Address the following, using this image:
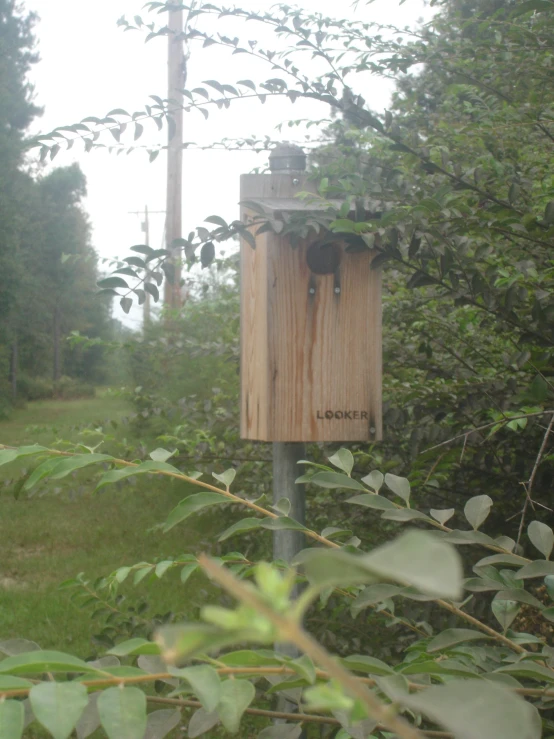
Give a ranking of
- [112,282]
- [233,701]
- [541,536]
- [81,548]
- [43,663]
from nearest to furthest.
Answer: [43,663]
[233,701]
[541,536]
[112,282]
[81,548]

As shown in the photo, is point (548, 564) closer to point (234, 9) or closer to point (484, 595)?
point (484, 595)

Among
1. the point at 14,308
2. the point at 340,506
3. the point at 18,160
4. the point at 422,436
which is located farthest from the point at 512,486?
the point at 18,160

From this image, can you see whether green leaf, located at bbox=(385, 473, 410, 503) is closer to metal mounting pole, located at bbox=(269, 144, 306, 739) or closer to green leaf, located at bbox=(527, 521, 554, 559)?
green leaf, located at bbox=(527, 521, 554, 559)

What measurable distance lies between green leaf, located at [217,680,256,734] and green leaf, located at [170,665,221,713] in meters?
0.06

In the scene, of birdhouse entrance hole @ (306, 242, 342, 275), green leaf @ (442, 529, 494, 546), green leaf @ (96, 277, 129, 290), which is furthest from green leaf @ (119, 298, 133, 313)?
green leaf @ (442, 529, 494, 546)

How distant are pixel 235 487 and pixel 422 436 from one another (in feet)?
4.69

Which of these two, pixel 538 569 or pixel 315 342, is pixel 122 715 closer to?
pixel 538 569

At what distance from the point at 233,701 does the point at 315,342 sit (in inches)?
63.5

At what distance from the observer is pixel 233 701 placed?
604mm

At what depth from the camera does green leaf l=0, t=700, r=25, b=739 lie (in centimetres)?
54

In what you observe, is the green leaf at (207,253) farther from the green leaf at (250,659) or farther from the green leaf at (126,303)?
the green leaf at (250,659)

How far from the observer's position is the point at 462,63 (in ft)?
9.91

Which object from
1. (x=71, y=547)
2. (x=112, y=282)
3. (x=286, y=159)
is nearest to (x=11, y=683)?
(x=112, y=282)

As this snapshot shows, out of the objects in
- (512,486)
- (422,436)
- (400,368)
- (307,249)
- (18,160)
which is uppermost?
(18,160)
